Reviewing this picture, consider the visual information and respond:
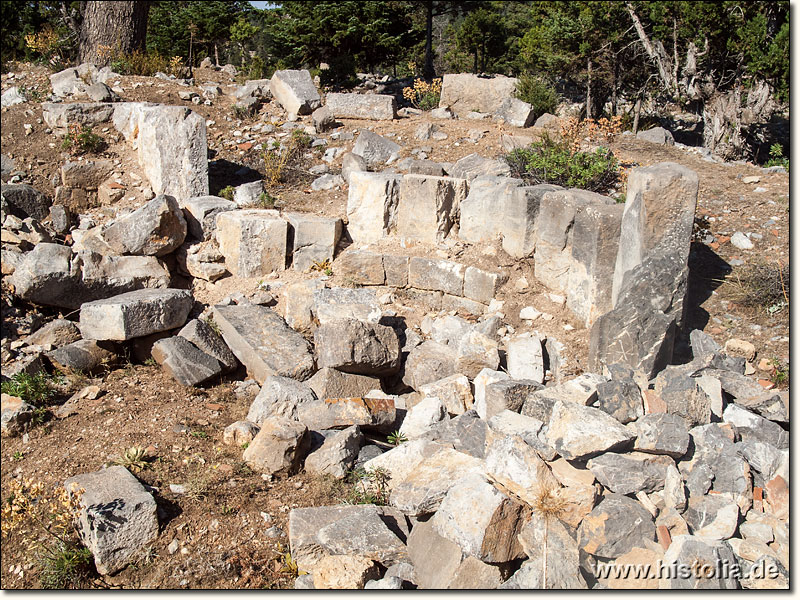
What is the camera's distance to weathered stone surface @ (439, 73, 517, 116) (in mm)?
10414

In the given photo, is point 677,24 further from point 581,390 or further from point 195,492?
point 195,492

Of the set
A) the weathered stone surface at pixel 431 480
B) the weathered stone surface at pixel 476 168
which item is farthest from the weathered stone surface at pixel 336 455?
the weathered stone surface at pixel 476 168

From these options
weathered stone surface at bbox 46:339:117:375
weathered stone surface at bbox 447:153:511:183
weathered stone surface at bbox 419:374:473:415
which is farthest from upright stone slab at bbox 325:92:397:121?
weathered stone surface at bbox 419:374:473:415

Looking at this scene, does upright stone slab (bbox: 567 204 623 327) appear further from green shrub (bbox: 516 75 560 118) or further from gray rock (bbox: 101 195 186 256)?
green shrub (bbox: 516 75 560 118)

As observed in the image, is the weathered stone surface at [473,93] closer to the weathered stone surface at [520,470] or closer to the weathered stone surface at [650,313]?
the weathered stone surface at [650,313]

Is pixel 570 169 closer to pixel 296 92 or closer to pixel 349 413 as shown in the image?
pixel 349 413

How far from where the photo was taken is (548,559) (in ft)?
11.3

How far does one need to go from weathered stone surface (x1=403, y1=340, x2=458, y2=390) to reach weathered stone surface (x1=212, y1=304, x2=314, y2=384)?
2.79 feet

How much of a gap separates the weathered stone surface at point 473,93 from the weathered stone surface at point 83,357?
21.2ft

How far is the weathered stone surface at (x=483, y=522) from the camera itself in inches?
138

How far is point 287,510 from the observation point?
432cm

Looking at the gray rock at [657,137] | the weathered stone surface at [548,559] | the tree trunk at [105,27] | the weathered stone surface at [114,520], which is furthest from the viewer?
the tree trunk at [105,27]

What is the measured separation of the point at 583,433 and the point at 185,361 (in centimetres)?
344

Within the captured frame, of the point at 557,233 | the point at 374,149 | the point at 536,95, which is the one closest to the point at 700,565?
the point at 557,233
